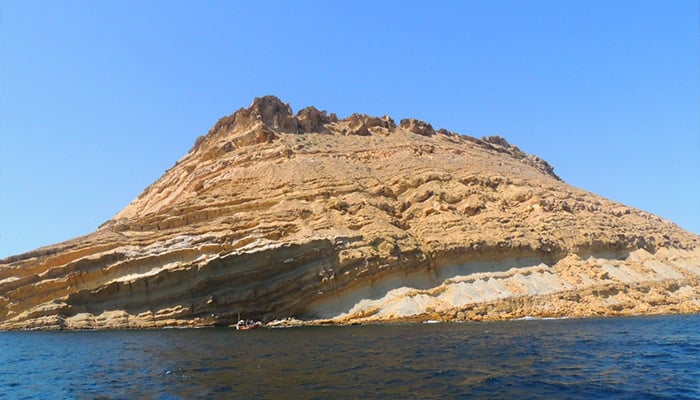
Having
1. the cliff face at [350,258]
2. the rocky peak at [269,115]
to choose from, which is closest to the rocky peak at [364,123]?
the rocky peak at [269,115]

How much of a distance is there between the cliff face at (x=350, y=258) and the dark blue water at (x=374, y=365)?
9.23m

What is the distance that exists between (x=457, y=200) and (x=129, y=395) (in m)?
45.7

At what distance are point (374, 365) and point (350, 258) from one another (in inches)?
928

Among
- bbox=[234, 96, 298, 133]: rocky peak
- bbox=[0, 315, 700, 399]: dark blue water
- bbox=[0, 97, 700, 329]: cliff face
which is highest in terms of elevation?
bbox=[234, 96, 298, 133]: rocky peak

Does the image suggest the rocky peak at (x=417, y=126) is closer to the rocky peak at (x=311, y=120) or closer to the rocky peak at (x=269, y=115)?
the rocky peak at (x=311, y=120)

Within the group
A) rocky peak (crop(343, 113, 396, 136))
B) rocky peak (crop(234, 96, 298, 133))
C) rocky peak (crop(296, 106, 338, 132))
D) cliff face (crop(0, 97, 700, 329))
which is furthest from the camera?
rocky peak (crop(343, 113, 396, 136))

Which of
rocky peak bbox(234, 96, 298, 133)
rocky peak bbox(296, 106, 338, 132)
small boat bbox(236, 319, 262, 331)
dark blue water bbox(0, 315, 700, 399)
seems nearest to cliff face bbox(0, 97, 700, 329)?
small boat bbox(236, 319, 262, 331)

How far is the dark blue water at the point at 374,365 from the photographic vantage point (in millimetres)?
15500

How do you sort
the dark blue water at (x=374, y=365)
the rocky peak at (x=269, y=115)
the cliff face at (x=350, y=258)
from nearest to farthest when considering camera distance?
the dark blue water at (x=374, y=365) → the cliff face at (x=350, y=258) → the rocky peak at (x=269, y=115)

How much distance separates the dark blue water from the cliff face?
30.3ft

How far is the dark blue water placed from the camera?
50.9ft

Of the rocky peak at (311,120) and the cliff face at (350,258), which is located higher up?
the rocky peak at (311,120)

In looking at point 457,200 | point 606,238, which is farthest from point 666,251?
point 457,200

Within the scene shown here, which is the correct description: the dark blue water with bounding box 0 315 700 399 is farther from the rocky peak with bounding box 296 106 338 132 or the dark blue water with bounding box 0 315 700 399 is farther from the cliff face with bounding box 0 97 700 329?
the rocky peak with bounding box 296 106 338 132
